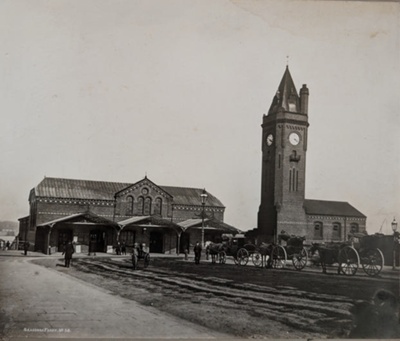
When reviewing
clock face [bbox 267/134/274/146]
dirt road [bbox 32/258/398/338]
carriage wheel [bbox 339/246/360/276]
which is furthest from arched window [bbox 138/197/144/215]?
carriage wheel [bbox 339/246/360/276]

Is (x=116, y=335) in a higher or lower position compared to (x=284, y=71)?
lower

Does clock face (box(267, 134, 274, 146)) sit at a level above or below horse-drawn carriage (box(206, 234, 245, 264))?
above

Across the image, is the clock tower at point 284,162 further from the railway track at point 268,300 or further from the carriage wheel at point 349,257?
the railway track at point 268,300

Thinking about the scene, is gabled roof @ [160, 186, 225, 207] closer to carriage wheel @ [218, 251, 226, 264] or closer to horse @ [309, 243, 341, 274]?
carriage wheel @ [218, 251, 226, 264]

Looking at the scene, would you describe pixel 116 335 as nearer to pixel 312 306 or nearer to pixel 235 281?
pixel 312 306

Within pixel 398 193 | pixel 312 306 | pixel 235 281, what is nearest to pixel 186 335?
pixel 312 306

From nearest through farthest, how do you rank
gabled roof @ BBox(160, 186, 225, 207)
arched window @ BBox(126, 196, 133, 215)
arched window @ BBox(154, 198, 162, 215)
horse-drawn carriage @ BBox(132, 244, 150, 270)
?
gabled roof @ BBox(160, 186, 225, 207) < horse-drawn carriage @ BBox(132, 244, 150, 270) < arched window @ BBox(126, 196, 133, 215) < arched window @ BBox(154, 198, 162, 215)

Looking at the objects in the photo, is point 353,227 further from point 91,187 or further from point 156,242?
point 156,242

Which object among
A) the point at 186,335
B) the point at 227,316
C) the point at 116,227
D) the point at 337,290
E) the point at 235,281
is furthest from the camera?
the point at 116,227
